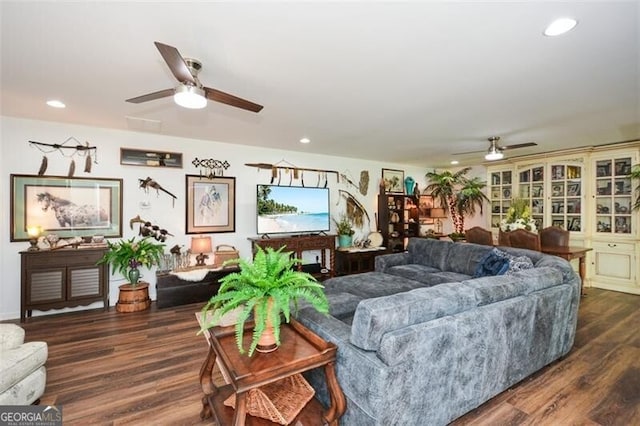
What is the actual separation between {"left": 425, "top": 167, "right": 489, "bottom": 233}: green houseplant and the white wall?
270 centimetres

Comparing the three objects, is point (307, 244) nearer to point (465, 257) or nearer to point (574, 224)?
point (465, 257)

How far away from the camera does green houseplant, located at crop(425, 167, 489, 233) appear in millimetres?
6574

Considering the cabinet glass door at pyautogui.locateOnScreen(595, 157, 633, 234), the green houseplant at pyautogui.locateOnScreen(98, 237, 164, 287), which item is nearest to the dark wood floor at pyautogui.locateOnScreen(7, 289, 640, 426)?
the green houseplant at pyautogui.locateOnScreen(98, 237, 164, 287)

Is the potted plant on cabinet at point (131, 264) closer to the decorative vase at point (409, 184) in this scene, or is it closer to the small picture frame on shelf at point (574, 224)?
the decorative vase at point (409, 184)

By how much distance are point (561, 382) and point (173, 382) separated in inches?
122

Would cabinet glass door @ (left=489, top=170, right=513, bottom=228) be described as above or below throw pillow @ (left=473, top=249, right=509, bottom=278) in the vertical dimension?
above

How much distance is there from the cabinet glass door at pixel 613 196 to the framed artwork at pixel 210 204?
6415 mm

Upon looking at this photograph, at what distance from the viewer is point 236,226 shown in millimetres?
4875

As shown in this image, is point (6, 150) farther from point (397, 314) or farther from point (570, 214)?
point (570, 214)

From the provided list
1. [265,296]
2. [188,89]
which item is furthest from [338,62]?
[265,296]

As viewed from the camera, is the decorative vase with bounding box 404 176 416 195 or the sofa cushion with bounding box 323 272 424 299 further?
the decorative vase with bounding box 404 176 416 195

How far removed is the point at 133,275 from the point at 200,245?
3.01 ft

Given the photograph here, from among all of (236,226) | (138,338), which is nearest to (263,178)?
(236,226)

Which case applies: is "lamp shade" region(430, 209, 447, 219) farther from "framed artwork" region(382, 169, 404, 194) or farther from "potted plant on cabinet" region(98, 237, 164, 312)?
"potted plant on cabinet" region(98, 237, 164, 312)
